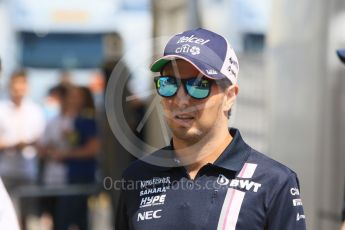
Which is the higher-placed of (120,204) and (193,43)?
(193,43)

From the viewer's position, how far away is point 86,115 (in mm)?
10430

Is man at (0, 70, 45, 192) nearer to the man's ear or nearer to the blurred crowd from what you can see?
the blurred crowd

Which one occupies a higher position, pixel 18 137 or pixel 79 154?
pixel 18 137

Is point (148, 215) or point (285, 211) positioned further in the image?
point (148, 215)

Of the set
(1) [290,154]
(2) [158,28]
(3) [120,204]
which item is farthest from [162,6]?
(3) [120,204]

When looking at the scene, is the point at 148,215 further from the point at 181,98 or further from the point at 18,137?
the point at 18,137

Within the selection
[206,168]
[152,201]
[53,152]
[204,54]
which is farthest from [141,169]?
[53,152]

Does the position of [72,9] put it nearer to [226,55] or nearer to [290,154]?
[290,154]

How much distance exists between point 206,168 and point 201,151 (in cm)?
7

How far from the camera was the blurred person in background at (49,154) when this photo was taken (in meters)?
10.3

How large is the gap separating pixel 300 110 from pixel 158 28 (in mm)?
3093

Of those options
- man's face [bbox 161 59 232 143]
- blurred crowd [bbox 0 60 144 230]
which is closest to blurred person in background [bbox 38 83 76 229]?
blurred crowd [bbox 0 60 144 230]

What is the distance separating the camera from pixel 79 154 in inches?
405

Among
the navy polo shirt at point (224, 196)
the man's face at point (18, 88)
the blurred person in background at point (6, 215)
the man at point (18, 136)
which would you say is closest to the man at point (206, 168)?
the navy polo shirt at point (224, 196)
